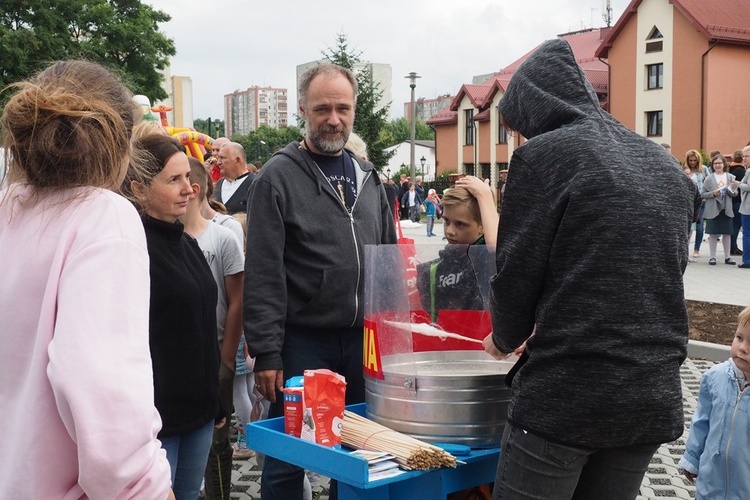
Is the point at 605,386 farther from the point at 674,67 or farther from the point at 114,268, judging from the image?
the point at 674,67

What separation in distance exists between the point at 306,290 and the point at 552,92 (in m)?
1.51

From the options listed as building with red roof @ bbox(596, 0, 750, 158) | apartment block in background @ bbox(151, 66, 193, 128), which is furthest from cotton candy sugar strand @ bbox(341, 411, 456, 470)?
apartment block in background @ bbox(151, 66, 193, 128)

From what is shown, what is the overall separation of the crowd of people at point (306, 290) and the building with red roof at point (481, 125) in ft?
159

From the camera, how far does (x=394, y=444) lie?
2703 millimetres

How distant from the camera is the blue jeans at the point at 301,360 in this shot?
144 inches

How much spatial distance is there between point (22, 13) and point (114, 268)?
129ft

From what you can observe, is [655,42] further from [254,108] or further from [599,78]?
[254,108]

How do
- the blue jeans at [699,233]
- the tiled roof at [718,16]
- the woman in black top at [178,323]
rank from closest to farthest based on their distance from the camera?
the woman in black top at [178,323]
the blue jeans at [699,233]
the tiled roof at [718,16]

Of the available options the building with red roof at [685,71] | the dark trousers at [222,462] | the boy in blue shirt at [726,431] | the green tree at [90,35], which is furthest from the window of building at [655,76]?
the dark trousers at [222,462]

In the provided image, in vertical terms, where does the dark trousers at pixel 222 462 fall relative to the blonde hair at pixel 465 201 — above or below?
below

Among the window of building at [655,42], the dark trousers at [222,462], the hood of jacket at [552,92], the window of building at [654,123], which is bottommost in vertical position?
the dark trousers at [222,462]

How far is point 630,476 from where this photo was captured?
2471 mm

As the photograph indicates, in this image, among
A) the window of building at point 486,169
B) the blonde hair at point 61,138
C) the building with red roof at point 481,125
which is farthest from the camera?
the window of building at point 486,169

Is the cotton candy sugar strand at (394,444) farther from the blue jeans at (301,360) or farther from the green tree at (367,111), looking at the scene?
the green tree at (367,111)
